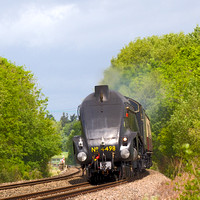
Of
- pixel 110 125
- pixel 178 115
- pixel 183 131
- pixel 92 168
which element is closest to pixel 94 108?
pixel 110 125

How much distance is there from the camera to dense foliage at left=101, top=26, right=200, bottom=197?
3600cm

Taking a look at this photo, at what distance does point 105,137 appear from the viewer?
1669 cm

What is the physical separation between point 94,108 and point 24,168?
21.7 metres

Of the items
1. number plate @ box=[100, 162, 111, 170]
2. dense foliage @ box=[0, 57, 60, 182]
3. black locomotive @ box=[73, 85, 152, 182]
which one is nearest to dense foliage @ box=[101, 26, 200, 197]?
dense foliage @ box=[0, 57, 60, 182]

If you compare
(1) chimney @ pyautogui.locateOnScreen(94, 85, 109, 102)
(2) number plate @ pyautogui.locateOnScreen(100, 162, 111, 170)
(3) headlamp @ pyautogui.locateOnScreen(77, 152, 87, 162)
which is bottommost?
(2) number plate @ pyautogui.locateOnScreen(100, 162, 111, 170)

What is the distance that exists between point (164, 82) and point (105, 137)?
36706mm

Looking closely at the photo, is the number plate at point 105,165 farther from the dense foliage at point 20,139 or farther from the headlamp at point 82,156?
the dense foliage at point 20,139

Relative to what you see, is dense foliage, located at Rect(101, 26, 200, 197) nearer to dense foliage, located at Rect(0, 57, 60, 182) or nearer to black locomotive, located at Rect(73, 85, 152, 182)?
dense foliage, located at Rect(0, 57, 60, 182)

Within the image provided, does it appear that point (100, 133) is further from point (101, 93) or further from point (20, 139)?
point (20, 139)

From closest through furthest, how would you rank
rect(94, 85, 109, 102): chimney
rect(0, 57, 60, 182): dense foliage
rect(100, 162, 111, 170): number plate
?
rect(100, 162, 111, 170): number plate → rect(94, 85, 109, 102): chimney → rect(0, 57, 60, 182): dense foliage

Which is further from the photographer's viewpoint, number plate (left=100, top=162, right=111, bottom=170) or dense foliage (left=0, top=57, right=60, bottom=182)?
dense foliage (left=0, top=57, right=60, bottom=182)

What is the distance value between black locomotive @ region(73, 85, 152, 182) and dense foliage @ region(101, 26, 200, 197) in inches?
607

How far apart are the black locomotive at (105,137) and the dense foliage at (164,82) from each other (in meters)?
15.4

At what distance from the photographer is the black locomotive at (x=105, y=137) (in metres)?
16.4
